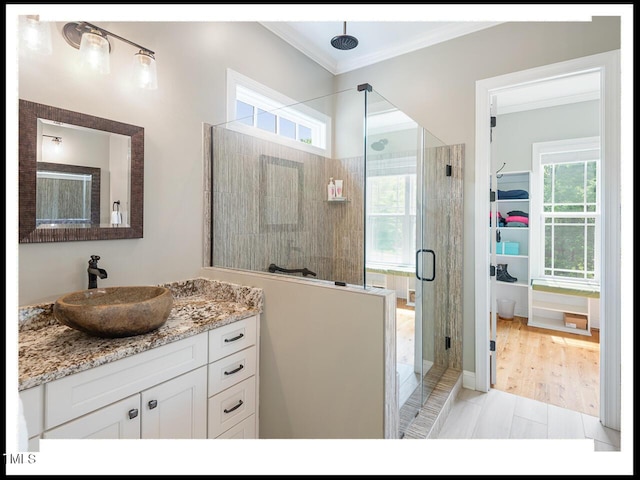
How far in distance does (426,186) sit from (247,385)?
1635 millimetres

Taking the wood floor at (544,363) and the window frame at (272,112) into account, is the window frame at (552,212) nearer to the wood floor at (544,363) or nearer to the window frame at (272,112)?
the wood floor at (544,363)

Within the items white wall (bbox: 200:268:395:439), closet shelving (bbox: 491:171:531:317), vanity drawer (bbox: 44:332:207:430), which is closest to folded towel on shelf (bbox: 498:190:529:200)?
closet shelving (bbox: 491:171:531:317)

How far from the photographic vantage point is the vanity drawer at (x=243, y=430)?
1559 millimetres

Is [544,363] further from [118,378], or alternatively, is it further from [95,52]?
[95,52]

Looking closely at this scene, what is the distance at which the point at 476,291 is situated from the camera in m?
2.45

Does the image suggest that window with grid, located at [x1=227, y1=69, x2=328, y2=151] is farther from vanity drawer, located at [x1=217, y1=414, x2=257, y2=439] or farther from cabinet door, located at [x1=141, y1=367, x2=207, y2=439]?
vanity drawer, located at [x1=217, y1=414, x2=257, y2=439]

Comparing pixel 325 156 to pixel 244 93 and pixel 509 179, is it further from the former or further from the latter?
pixel 509 179

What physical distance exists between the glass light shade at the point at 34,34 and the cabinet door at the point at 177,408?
4.84 feet

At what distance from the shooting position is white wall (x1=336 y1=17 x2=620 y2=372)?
210 cm

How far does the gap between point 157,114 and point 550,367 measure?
366 cm

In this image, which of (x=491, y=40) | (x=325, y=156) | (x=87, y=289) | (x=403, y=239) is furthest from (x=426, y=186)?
(x=87, y=289)

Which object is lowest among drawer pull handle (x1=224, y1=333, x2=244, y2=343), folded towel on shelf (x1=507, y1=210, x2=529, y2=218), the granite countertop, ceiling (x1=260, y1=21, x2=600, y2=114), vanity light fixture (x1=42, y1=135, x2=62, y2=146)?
drawer pull handle (x1=224, y1=333, x2=244, y2=343)
